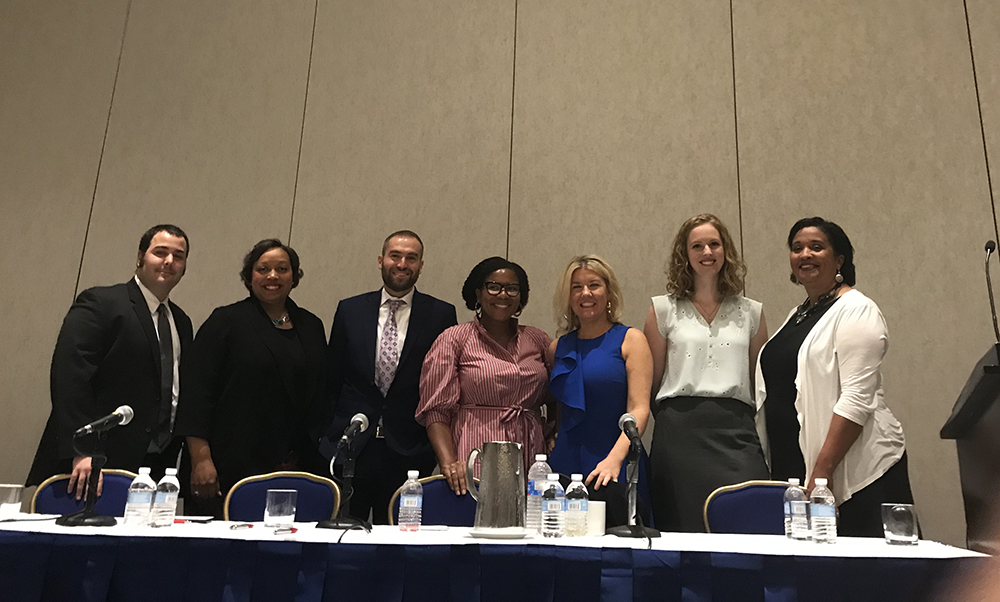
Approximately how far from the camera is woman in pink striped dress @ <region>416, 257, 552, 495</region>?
2559mm

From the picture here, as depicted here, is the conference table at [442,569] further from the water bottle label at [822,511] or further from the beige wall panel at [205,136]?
the beige wall panel at [205,136]

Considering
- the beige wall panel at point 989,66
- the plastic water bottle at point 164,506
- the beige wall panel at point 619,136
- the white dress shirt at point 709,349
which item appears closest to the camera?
the plastic water bottle at point 164,506

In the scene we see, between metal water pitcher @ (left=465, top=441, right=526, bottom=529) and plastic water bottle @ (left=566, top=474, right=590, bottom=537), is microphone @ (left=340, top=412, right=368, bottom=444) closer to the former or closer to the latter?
metal water pitcher @ (left=465, top=441, right=526, bottom=529)

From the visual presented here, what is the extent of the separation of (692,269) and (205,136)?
10.3 ft

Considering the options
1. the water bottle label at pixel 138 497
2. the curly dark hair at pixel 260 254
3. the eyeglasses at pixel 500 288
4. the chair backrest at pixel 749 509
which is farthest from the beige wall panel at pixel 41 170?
the chair backrest at pixel 749 509

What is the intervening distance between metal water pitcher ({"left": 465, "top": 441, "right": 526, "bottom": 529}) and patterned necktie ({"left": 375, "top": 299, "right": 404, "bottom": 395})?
123 cm

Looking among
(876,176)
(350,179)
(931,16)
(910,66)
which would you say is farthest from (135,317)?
(931,16)

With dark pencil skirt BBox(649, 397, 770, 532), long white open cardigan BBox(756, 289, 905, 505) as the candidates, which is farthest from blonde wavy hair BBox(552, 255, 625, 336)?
long white open cardigan BBox(756, 289, 905, 505)

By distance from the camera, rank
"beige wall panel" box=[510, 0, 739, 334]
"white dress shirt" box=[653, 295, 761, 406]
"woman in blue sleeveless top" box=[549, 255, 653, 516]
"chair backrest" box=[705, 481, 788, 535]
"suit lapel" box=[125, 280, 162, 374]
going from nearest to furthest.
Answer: "chair backrest" box=[705, 481, 788, 535], "woman in blue sleeveless top" box=[549, 255, 653, 516], "white dress shirt" box=[653, 295, 761, 406], "suit lapel" box=[125, 280, 162, 374], "beige wall panel" box=[510, 0, 739, 334]

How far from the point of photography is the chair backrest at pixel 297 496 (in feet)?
7.20

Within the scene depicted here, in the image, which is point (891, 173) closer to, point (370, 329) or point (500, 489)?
point (370, 329)

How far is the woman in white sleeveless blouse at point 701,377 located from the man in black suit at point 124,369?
201cm

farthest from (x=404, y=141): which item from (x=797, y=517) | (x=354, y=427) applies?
(x=797, y=517)

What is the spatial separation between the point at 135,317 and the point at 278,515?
1618 mm
